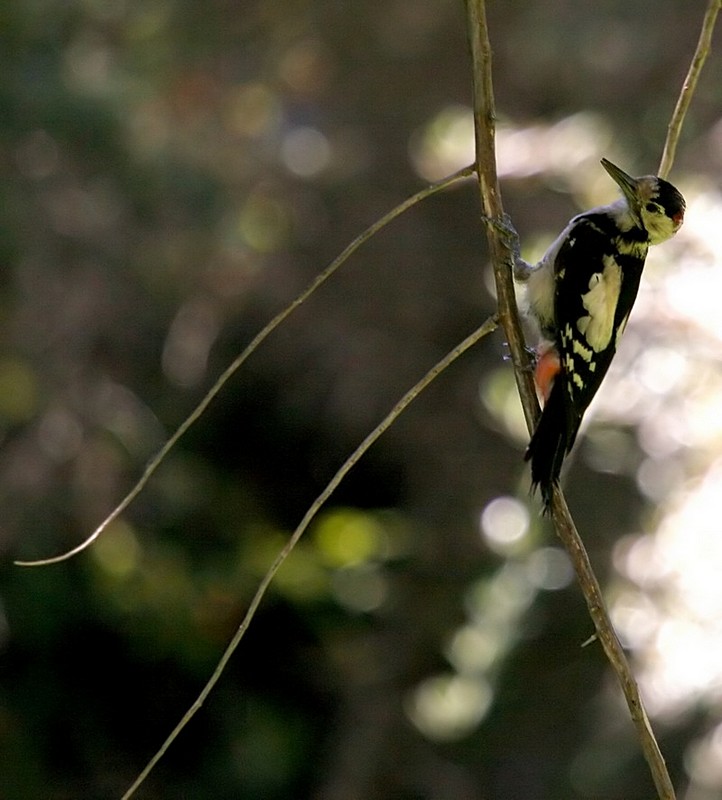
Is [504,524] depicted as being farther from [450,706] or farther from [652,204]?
[652,204]

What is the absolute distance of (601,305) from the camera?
3.46 m

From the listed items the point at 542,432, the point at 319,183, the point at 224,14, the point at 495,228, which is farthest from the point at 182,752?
the point at 495,228

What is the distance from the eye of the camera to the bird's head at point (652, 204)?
340cm

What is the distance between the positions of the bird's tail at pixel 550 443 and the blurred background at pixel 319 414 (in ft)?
7.35

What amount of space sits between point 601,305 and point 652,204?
290 millimetres

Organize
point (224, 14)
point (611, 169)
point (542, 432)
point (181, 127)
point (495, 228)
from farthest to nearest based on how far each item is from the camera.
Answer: point (224, 14) < point (181, 127) < point (611, 169) < point (542, 432) < point (495, 228)

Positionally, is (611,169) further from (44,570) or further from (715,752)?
(44,570)

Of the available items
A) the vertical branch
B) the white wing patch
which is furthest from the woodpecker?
the vertical branch

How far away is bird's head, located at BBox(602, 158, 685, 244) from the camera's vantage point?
340 centimetres

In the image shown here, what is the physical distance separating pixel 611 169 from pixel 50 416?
398 cm

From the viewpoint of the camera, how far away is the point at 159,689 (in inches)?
A: 295

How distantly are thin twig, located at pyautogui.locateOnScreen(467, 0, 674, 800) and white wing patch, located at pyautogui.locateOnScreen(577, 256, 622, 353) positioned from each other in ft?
3.16

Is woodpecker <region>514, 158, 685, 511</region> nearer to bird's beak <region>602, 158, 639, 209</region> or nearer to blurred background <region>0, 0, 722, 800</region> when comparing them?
bird's beak <region>602, 158, 639, 209</region>

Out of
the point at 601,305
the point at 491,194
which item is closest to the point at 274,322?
the point at 491,194
